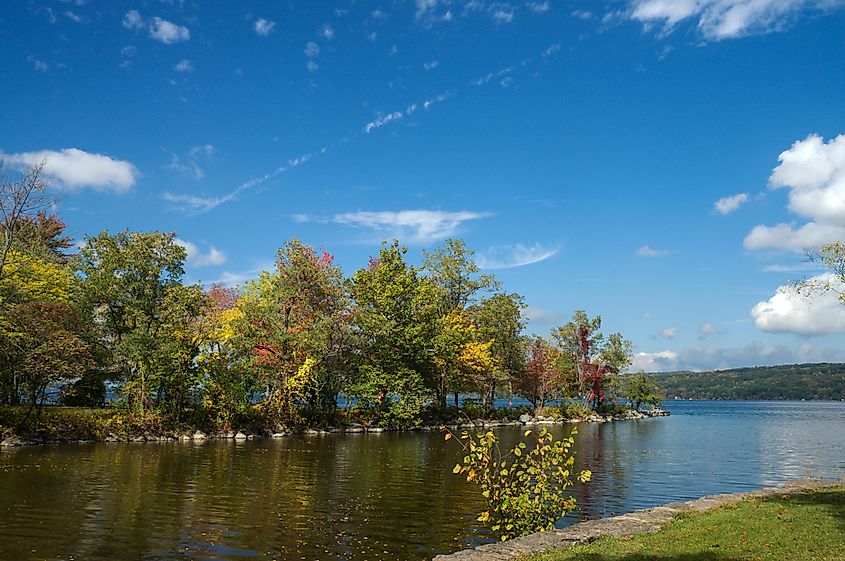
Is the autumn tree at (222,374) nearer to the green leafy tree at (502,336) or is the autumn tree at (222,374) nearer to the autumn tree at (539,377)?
the green leafy tree at (502,336)

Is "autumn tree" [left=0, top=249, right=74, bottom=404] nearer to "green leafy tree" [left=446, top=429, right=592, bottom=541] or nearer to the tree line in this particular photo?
the tree line

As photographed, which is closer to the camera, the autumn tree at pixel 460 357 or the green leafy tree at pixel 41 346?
the green leafy tree at pixel 41 346

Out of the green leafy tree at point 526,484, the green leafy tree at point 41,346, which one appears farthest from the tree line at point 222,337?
the green leafy tree at point 526,484

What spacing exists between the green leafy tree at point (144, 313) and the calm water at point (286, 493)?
238 inches

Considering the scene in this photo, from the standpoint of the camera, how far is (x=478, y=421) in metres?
63.9

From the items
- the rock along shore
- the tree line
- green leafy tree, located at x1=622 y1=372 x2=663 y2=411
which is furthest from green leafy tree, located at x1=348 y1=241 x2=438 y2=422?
green leafy tree, located at x1=622 y1=372 x2=663 y2=411

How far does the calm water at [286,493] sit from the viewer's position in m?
15.1

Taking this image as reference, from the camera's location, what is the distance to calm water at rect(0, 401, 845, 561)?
49.5ft

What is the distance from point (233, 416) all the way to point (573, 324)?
53863 millimetres

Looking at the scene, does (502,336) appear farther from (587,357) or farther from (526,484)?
(526,484)

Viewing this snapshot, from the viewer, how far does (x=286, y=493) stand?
22.4m

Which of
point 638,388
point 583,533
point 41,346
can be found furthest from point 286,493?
point 638,388

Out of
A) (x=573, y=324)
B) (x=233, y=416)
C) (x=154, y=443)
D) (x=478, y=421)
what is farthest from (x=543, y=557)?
(x=573, y=324)

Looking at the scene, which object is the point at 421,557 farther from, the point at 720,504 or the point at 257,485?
the point at 257,485
